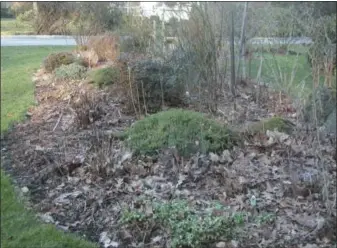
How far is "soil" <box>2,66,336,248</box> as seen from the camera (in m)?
2.98

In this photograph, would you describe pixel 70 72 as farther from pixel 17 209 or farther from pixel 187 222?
pixel 187 222

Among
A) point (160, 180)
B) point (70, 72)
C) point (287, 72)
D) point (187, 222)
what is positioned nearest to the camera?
point (187, 222)

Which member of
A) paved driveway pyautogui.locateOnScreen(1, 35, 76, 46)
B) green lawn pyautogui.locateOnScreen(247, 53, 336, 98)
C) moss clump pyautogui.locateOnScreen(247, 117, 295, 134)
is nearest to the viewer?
paved driveway pyautogui.locateOnScreen(1, 35, 76, 46)

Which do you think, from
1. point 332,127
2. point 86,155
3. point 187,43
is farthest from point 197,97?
point 332,127

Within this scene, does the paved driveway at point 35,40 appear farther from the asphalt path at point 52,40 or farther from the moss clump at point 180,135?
the moss clump at point 180,135

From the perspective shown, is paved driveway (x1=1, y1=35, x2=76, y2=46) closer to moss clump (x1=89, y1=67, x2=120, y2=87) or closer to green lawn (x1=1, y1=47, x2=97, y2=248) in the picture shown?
green lawn (x1=1, y1=47, x2=97, y2=248)

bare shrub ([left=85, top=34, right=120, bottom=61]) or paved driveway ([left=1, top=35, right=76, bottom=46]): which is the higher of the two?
paved driveway ([left=1, top=35, right=76, bottom=46])

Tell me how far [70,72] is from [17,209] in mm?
3561

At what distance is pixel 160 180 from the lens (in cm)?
367

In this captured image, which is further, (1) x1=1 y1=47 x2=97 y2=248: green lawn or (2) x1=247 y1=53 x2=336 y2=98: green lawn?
(2) x1=247 y1=53 x2=336 y2=98: green lawn

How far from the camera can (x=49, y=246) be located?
2.95m

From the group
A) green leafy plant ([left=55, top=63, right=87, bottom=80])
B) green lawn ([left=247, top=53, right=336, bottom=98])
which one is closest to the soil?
green lawn ([left=247, top=53, right=336, bottom=98])

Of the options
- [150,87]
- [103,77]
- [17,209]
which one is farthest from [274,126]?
[103,77]

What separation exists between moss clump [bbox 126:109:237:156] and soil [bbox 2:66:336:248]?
0.33 ft
